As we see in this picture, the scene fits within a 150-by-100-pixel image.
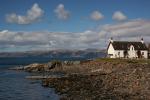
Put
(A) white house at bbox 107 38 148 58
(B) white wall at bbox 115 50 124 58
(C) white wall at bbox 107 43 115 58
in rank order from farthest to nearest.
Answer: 1. (C) white wall at bbox 107 43 115 58
2. (A) white house at bbox 107 38 148 58
3. (B) white wall at bbox 115 50 124 58

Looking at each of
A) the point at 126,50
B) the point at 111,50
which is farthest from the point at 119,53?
the point at 111,50

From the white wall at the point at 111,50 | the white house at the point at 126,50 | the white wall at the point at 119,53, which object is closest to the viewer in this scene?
the white wall at the point at 119,53

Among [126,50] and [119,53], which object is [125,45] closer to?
[126,50]

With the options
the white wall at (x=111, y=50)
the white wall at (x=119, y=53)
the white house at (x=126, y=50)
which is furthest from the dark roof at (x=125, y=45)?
the white wall at (x=111, y=50)

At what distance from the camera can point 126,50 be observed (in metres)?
101

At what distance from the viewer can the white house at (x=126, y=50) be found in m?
101

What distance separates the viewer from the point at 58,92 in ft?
145

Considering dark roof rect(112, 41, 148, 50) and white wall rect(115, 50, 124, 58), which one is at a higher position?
dark roof rect(112, 41, 148, 50)

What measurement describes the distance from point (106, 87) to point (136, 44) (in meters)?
61.1

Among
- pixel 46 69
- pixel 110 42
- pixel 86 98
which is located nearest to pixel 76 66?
pixel 46 69

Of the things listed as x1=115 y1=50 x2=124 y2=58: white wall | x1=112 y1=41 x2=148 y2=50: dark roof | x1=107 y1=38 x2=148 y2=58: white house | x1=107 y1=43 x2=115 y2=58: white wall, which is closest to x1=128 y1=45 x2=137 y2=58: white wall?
x1=107 y1=38 x2=148 y2=58: white house

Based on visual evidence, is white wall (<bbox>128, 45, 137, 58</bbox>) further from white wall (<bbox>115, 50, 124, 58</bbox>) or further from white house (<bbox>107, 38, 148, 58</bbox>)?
white wall (<bbox>115, 50, 124, 58</bbox>)

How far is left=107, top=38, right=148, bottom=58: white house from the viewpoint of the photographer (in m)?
101

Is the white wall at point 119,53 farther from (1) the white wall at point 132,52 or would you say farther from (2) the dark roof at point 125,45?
(1) the white wall at point 132,52
